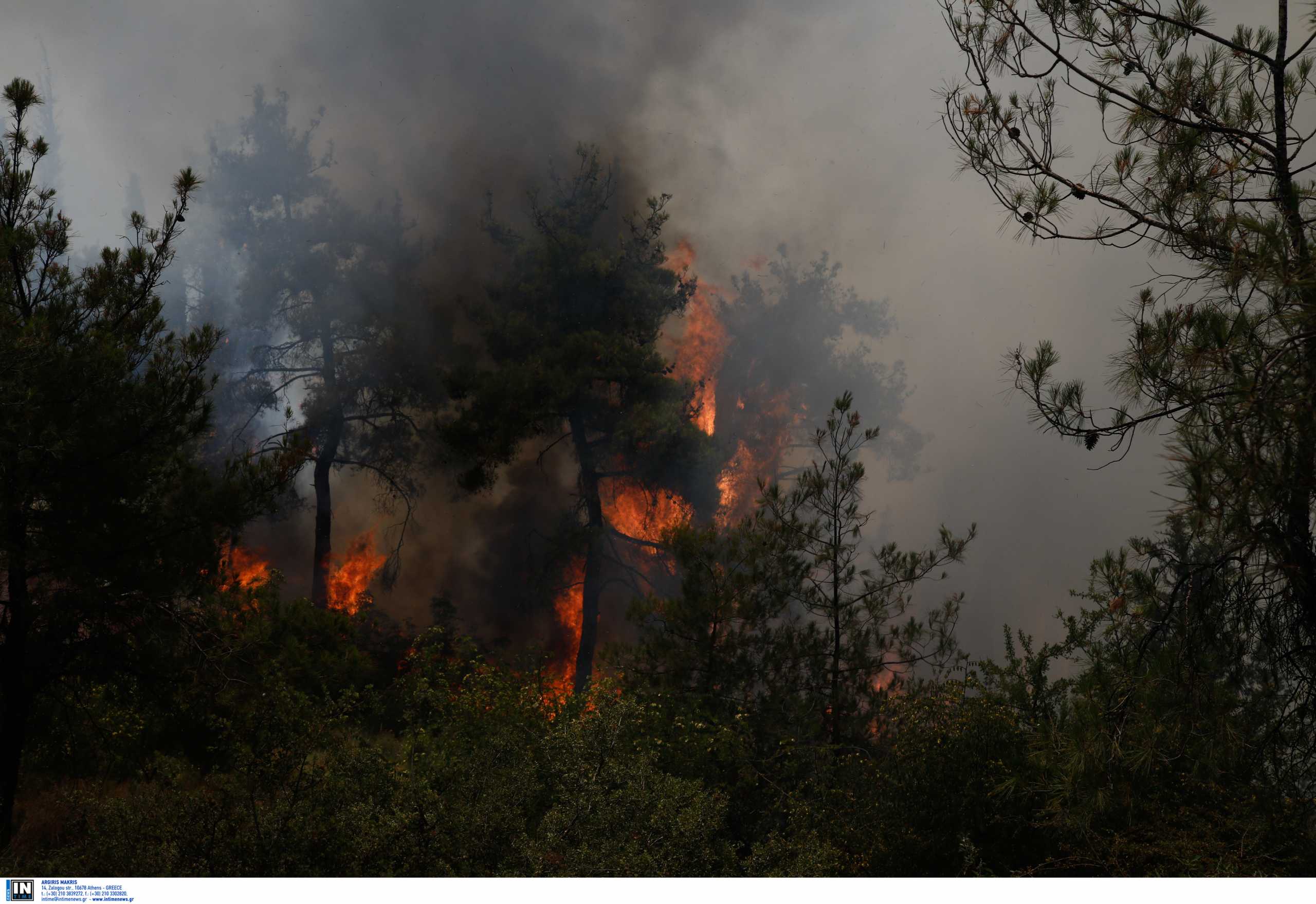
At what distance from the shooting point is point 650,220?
5.97m

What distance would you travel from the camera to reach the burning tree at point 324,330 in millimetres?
6031

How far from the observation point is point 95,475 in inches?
138

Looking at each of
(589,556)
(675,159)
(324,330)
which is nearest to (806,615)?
(589,556)

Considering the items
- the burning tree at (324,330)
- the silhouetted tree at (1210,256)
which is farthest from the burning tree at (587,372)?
the silhouetted tree at (1210,256)

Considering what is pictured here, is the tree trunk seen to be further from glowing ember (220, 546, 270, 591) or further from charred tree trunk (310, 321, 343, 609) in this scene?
glowing ember (220, 546, 270, 591)

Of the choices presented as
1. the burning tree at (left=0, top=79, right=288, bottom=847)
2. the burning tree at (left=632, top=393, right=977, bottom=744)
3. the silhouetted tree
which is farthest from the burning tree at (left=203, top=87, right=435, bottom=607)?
the silhouetted tree

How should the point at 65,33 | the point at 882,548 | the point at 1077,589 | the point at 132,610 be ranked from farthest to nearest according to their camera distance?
1. the point at 65,33
2. the point at 1077,589
3. the point at 882,548
4. the point at 132,610

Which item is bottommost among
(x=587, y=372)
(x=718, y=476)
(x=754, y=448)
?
(x=718, y=476)

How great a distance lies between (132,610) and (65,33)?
432 centimetres

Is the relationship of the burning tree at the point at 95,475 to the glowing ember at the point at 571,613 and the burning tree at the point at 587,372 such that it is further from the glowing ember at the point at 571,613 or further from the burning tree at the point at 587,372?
the glowing ember at the point at 571,613

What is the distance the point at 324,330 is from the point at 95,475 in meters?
2.90

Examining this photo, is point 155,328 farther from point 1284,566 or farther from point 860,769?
point 1284,566

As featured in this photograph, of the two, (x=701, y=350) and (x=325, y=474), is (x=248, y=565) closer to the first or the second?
(x=325, y=474)

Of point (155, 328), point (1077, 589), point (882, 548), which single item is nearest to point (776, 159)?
point (882, 548)
